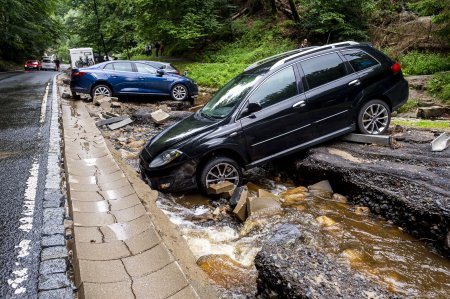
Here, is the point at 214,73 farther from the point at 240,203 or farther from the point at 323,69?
the point at 240,203

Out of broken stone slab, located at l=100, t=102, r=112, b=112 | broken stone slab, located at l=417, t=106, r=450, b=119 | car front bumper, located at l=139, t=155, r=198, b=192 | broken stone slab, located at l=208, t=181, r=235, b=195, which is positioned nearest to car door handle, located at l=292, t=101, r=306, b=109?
broken stone slab, located at l=208, t=181, r=235, b=195

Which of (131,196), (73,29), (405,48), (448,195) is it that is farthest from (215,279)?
Answer: (73,29)

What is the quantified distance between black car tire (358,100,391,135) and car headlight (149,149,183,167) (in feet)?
11.1

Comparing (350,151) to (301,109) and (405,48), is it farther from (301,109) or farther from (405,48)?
(405,48)

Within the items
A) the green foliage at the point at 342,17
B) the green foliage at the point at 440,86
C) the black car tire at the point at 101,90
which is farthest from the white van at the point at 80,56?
the green foliage at the point at 440,86

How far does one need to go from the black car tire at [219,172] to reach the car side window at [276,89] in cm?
107

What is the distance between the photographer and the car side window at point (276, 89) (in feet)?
19.3

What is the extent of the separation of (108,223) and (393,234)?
10.9ft

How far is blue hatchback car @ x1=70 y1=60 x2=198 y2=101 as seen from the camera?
12.7 metres

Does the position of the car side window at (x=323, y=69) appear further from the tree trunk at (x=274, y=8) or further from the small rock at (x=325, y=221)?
the tree trunk at (x=274, y=8)

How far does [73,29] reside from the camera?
1475 inches

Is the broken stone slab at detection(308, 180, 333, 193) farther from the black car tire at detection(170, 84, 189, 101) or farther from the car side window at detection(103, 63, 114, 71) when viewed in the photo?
the car side window at detection(103, 63, 114, 71)

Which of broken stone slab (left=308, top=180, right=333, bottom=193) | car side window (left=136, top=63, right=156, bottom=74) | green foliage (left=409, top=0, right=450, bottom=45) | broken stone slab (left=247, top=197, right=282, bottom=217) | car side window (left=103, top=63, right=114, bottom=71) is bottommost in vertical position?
broken stone slab (left=308, top=180, right=333, bottom=193)

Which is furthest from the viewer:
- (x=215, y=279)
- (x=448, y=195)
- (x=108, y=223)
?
(x=448, y=195)
